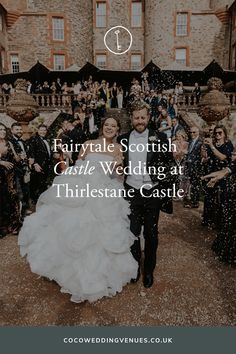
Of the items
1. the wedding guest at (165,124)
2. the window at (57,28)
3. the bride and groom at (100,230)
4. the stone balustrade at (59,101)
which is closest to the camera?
the bride and groom at (100,230)

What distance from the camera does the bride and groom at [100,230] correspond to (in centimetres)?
298

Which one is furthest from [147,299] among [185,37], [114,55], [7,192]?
[185,37]

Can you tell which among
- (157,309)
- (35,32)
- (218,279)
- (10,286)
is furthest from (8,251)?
(35,32)

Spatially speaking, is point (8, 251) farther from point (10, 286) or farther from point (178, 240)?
point (178, 240)

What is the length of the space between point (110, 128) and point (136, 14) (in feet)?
84.6

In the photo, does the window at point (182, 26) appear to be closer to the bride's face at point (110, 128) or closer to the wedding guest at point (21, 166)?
the wedding guest at point (21, 166)

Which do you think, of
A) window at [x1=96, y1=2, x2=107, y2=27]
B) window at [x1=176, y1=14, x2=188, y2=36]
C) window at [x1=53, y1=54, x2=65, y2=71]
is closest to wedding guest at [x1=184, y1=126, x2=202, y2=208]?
window at [x1=176, y1=14, x2=188, y2=36]

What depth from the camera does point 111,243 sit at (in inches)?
121

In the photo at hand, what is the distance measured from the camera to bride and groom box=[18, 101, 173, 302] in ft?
9.77

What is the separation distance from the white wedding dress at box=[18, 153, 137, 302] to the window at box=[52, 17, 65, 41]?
79.3ft

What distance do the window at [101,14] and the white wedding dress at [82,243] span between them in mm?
24226

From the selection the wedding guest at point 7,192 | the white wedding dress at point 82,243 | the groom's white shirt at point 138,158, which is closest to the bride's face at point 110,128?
the groom's white shirt at point 138,158

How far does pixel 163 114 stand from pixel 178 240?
397 centimetres

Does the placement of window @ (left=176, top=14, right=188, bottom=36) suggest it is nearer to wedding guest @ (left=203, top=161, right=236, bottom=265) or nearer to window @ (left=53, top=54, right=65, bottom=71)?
window @ (left=53, top=54, right=65, bottom=71)
